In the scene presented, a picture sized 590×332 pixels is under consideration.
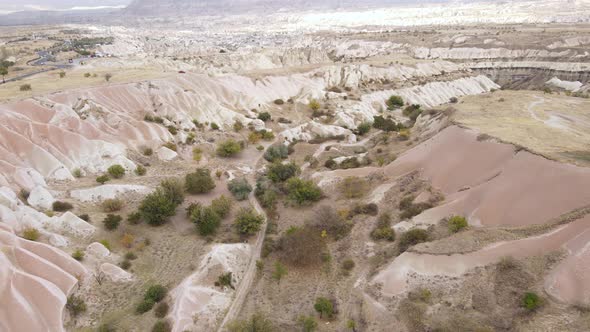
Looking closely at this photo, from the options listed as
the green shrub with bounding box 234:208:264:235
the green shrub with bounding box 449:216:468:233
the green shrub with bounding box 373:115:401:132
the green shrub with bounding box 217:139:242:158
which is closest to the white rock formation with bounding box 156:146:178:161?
the green shrub with bounding box 217:139:242:158

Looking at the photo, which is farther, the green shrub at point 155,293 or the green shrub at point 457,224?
the green shrub at point 457,224

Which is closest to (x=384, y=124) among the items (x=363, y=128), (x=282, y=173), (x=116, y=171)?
(x=363, y=128)

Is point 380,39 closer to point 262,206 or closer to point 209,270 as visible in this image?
point 262,206

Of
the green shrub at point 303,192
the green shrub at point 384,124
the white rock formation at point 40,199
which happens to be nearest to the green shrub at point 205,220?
the green shrub at point 303,192

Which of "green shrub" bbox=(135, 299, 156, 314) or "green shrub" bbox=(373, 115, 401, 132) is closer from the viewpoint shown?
"green shrub" bbox=(135, 299, 156, 314)

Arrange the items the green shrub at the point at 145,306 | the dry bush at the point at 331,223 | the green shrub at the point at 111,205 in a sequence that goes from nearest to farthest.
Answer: the green shrub at the point at 145,306 → the dry bush at the point at 331,223 → the green shrub at the point at 111,205

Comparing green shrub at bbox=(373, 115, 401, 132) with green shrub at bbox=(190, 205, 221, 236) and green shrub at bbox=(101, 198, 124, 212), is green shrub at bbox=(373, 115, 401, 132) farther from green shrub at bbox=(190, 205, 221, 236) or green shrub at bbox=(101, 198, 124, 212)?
green shrub at bbox=(101, 198, 124, 212)

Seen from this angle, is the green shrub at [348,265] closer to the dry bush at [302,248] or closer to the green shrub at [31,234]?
the dry bush at [302,248]
